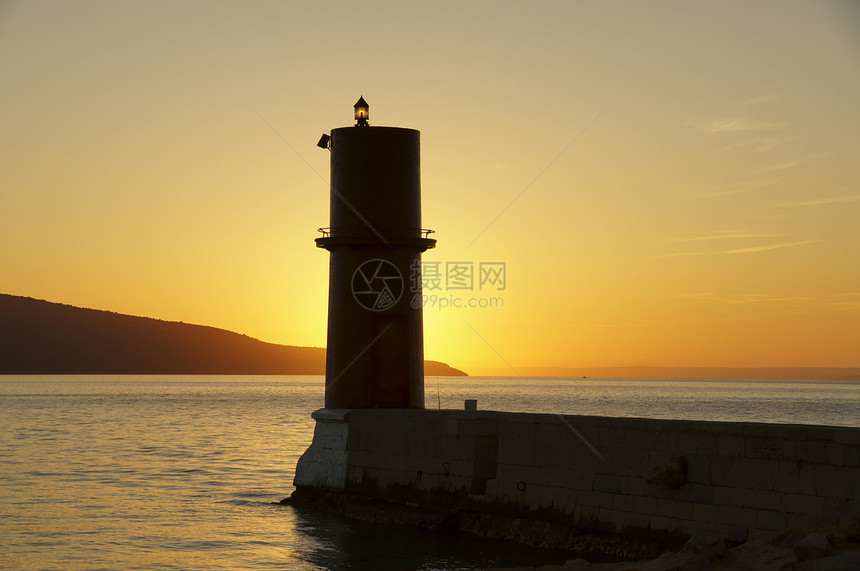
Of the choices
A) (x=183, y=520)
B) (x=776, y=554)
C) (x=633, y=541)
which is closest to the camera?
(x=776, y=554)

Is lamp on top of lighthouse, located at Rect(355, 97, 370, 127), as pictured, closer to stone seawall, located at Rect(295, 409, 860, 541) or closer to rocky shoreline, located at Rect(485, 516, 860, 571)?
stone seawall, located at Rect(295, 409, 860, 541)

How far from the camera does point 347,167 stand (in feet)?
77.5

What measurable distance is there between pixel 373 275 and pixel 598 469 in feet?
28.5

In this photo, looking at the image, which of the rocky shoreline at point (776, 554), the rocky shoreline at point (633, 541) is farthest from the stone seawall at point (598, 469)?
the rocky shoreline at point (776, 554)

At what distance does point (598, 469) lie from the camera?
1636 cm

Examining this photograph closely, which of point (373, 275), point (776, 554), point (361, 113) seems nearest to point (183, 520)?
point (373, 275)

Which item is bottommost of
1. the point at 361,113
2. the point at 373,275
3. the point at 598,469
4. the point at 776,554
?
the point at 776,554

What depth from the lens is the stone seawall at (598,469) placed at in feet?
44.7

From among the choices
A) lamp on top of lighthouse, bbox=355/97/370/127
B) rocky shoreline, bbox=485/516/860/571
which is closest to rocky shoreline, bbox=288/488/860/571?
rocky shoreline, bbox=485/516/860/571

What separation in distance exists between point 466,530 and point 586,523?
2908 mm

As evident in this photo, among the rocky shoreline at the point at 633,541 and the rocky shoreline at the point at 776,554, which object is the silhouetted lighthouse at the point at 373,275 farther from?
the rocky shoreline at the point at 776,554

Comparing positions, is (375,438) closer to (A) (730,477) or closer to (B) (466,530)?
(B) (466,530)

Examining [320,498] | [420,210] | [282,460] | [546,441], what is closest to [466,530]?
[546,441]

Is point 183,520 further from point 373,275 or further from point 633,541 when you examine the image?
point 633,541
